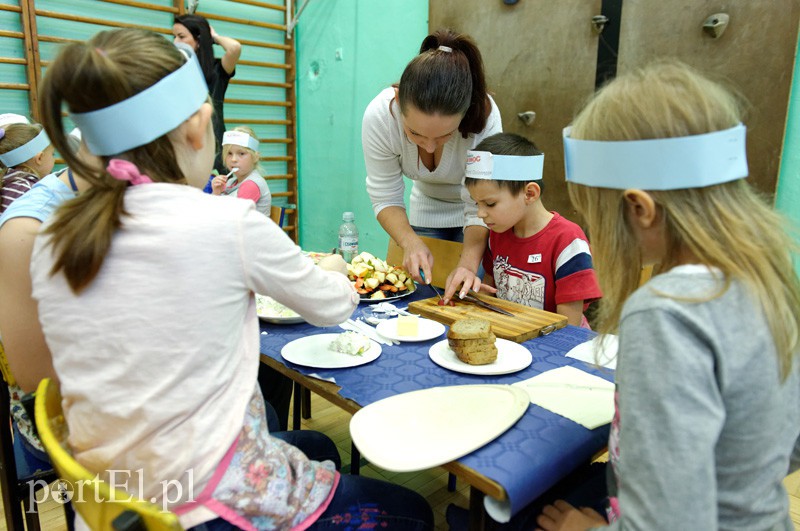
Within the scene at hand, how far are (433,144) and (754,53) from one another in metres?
1.49

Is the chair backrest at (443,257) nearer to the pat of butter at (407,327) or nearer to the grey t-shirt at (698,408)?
the pat of butter at (407,327)

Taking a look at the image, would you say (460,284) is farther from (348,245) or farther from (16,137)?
(16,137)

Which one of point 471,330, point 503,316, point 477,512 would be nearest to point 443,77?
point 503,316

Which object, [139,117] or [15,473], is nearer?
[139,117]

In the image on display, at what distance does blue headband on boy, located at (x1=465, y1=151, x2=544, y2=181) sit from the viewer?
67.7 inches

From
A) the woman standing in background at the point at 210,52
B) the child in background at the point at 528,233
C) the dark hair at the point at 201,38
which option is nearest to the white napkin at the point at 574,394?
the child in background at the point at 528,233

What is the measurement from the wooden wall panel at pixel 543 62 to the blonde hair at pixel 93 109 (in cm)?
235

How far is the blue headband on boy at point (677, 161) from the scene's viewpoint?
2.30ft

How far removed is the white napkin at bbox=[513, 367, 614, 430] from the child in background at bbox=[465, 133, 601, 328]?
23.6 inches

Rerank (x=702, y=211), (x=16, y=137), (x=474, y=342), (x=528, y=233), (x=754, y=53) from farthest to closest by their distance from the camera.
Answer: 1. (x=754, y=53)
2. (x=16, y=137)
3. (x=528, y=233)
4. (x=474, y=342)
5. (x=702, y=211)

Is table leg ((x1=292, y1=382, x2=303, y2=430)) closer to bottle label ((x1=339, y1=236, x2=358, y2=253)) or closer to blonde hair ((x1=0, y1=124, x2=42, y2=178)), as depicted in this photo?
bottle label ((x1=339, y1=236, x2=358, y2=253))

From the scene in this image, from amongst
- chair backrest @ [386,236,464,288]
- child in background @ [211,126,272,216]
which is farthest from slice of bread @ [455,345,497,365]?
child in background @ [211,126,272,216]

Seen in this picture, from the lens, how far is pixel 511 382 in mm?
1085

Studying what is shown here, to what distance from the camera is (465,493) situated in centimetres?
197
